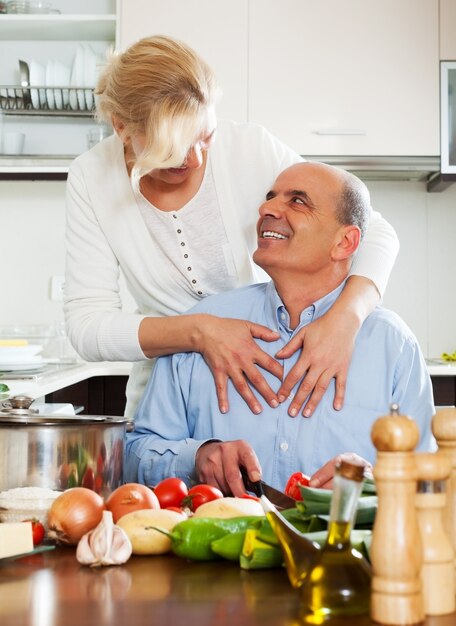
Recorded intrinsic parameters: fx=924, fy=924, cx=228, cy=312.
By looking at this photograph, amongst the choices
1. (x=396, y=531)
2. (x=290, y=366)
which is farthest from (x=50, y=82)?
(x=396, y=531)

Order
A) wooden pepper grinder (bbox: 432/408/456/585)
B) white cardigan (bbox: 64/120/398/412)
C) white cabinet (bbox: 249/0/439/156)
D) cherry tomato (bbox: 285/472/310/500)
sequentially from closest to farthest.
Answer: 1. wooden pepper grinder (bbox: 432/408/456/585)
2. cherry tomato (bbox: 285/472/310/500)
3. white cardigan (bbox: 64/120/398/412)
4. white cabinet (bbox: 249/0/439/156)

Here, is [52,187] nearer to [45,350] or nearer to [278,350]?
[45,350]

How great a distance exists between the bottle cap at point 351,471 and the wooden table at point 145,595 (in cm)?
11

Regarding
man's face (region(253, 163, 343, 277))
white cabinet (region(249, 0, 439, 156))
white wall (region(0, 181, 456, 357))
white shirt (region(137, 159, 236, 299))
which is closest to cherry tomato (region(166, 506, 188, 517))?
man's face (region(253, 163, 343, 277))

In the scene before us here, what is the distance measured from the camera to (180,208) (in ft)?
6.69

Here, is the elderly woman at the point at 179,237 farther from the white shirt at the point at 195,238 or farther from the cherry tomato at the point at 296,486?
the cherry tomato at the point at 296,486

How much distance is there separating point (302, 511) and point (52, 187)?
124 inches

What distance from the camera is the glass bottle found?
725 mm

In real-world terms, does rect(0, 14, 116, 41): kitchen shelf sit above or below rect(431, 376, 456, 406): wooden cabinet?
above

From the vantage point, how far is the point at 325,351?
5.42 feet

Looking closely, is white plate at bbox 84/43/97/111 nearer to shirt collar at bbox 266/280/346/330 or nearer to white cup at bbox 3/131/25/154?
white cup at bbox 3/131/25/154

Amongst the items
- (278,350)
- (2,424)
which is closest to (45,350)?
(278,350)

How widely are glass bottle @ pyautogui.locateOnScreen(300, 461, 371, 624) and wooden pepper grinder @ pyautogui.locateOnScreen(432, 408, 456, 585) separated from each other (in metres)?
0.11

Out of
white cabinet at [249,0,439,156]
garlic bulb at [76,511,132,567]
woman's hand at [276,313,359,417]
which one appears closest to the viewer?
garlic bulb at [76,511,132,567]
